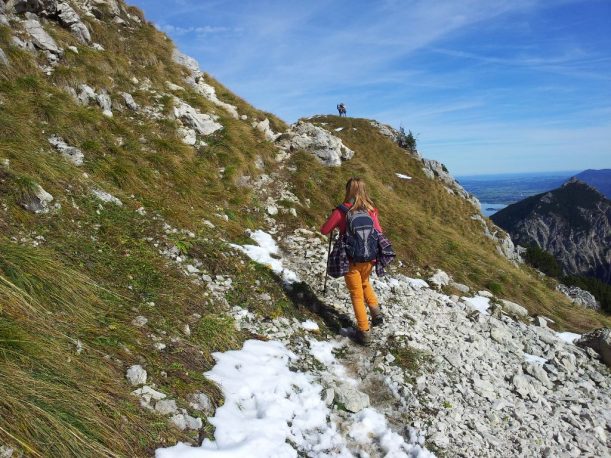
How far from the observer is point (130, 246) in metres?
7.19

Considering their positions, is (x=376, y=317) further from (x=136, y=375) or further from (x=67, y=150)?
(x=67, y=150)

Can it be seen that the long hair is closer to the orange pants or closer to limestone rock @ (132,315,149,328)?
the orange pants

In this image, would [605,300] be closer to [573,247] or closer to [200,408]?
[200,408]

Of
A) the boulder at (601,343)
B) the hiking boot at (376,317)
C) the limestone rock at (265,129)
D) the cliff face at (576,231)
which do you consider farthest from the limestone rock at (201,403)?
the cliff face at (576,231)

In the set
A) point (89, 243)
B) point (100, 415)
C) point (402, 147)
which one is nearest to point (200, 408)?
point (100, 415)

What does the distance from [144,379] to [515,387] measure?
637cm

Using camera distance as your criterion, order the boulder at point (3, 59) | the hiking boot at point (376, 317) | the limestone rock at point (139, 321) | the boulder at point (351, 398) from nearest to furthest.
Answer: the limestone rock at point (139, 321)
the boulder at point (351, 398)
the hiking boot at point (376, 317)
the boulder at point (3, 59)

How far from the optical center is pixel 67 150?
362 inches

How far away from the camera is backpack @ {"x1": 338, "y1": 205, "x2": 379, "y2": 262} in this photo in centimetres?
723

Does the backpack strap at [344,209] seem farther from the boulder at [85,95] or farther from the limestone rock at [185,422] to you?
the boulder at [85,95]

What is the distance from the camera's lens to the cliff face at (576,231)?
169 m

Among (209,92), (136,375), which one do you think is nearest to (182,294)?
(136,375)

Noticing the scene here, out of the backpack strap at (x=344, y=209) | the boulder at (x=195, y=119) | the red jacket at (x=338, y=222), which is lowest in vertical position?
the red jacket at (x=338, y=222)

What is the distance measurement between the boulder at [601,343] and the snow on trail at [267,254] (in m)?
7.44
